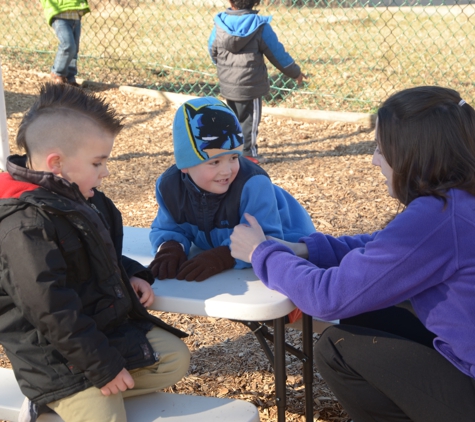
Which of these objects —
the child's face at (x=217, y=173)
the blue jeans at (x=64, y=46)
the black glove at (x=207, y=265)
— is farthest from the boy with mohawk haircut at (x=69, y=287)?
the blue jeans at (x=64, y=46)

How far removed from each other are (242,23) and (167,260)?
13.3 ft

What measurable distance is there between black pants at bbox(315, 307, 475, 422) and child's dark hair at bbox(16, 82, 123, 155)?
0.99 m

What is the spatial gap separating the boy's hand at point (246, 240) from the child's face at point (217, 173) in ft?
0.69

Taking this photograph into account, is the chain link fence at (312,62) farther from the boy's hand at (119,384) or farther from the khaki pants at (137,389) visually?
the boy's hand at (119,384)

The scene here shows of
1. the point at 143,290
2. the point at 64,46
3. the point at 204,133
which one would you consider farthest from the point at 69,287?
the point at 64,46

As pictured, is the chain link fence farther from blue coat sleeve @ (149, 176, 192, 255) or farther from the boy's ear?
the boy's ear

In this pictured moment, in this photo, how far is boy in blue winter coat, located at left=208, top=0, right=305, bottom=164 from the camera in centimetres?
569

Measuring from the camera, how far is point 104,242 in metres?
1.77

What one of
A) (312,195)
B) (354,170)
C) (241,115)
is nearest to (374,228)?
(312,195)

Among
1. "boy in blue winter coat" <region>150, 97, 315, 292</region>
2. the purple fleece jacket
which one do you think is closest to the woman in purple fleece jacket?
the purple fleece jacket

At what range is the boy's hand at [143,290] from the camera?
1.87 meters

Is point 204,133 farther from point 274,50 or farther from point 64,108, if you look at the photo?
point 274,50

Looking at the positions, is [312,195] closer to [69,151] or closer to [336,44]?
[69,151]

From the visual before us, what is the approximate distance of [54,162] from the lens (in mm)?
1834
